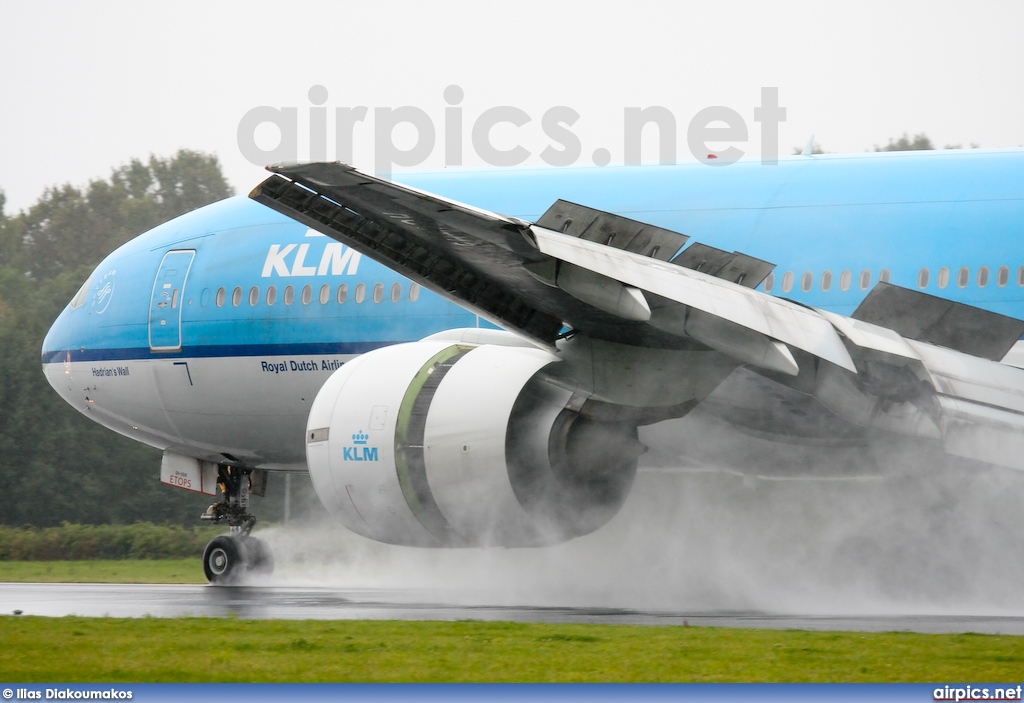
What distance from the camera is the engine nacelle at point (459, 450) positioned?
9.38m

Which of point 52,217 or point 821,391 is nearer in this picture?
point 821,391

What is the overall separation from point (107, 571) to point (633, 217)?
34.0ft

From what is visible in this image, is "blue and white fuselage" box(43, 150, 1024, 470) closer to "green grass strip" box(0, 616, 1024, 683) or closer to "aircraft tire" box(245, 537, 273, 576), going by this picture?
"aircraft tire" box(245, 537, 273, 576)

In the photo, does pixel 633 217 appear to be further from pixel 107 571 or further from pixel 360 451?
pixel 107 571

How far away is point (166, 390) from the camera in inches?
551

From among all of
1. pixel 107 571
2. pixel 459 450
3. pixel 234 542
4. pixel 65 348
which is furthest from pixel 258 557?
pixel 459 450

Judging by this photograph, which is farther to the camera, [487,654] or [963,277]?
[963,277]

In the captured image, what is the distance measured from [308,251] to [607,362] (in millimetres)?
4792

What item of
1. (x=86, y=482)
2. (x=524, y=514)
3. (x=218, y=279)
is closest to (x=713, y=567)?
(x=524, y=514)

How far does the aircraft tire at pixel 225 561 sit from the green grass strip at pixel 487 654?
527cm

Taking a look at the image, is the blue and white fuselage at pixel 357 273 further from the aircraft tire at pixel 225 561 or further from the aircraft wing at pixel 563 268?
the aircraft wing at pixel 563 268

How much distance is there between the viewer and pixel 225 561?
1411 centimetres

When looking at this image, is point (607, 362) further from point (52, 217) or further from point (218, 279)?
point (52, 217)

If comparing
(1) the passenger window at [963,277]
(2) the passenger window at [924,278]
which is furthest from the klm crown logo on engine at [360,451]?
(1) the passenger window at [963,277]
